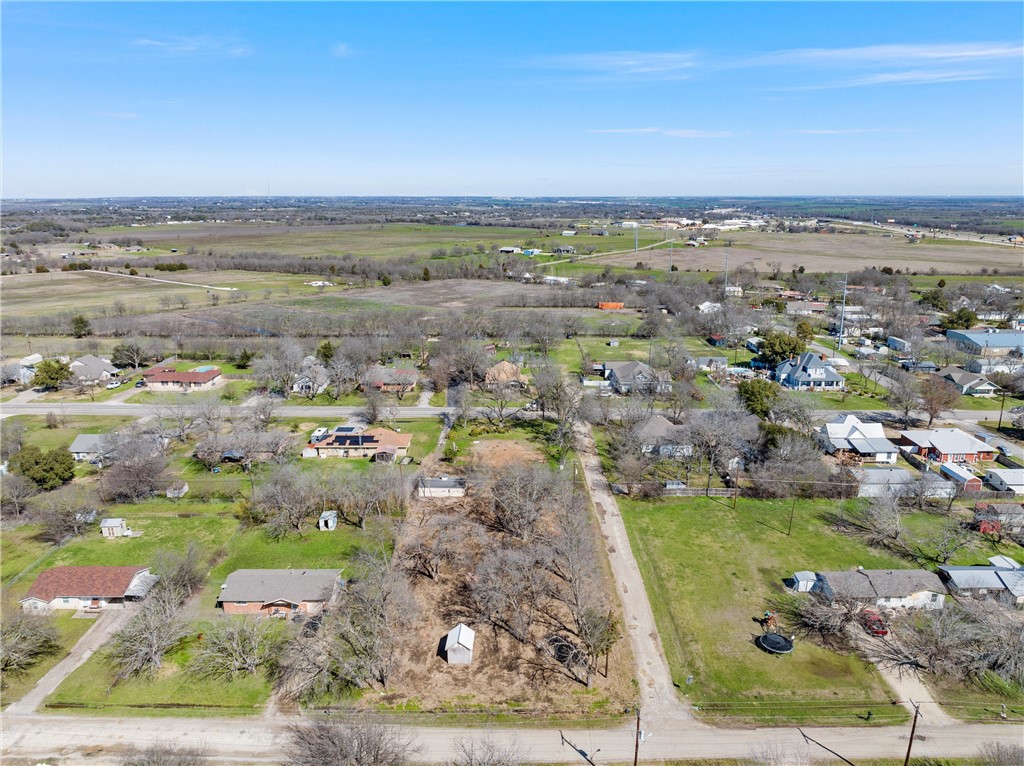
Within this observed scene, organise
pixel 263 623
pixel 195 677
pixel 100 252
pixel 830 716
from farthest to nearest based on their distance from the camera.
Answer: pixel 100 252, pixel 263 623, pixel 195 677, pixel 830 716

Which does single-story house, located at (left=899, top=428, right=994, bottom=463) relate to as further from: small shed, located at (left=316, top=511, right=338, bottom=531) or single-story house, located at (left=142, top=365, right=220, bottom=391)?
single-story house, located at (left=142, top=365, right=220, bottom=391)

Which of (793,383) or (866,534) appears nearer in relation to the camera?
(866,534)

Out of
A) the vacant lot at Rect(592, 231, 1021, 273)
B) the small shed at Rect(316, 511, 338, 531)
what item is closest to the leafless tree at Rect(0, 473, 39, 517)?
the small shed at Rect(316, 511, 338, 531)

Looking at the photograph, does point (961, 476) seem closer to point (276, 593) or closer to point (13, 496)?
point (276, 593)

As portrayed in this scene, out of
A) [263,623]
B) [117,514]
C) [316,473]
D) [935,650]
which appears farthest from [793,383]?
[117,514]

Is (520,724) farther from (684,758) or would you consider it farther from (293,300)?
(293,300)

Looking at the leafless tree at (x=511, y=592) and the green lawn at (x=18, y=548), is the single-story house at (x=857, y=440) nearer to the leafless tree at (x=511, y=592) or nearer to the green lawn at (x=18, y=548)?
the leafless tree at (x=511, y=592)
